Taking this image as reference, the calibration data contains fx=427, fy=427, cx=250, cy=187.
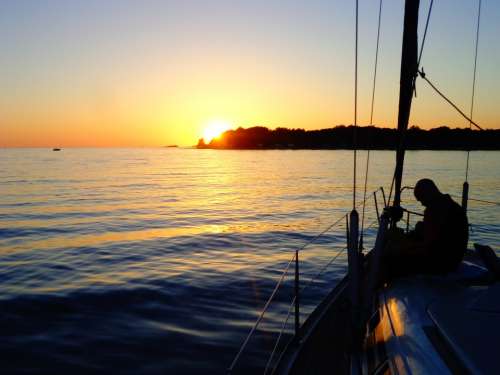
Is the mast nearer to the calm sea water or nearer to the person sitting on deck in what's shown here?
the person sitting on deck

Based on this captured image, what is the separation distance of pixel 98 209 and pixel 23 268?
16663 millimetres

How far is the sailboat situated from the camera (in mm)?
3166

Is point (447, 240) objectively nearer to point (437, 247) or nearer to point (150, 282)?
point (437, 247)

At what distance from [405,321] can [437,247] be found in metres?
1.53

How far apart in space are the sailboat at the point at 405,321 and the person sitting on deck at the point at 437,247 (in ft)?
0.45

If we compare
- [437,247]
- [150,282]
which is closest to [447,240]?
[437,247]

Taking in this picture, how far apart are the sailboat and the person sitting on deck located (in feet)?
0.45

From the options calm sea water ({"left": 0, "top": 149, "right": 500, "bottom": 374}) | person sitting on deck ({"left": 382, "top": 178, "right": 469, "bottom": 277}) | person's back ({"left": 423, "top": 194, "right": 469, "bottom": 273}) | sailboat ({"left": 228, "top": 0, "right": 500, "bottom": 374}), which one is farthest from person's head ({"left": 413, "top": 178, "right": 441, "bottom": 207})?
calm sea water ({"left": 0, "top": 149, "right": 500, "bottom": 374})

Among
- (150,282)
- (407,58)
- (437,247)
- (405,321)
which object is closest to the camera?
(405,321)

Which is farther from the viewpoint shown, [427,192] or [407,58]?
[407,58]

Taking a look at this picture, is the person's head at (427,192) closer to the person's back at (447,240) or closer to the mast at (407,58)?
the person's back at (447,240)

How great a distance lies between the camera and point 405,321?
13.2 ft

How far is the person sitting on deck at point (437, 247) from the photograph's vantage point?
17.1ft

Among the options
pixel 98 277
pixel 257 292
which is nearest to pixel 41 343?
pixel 98 277
